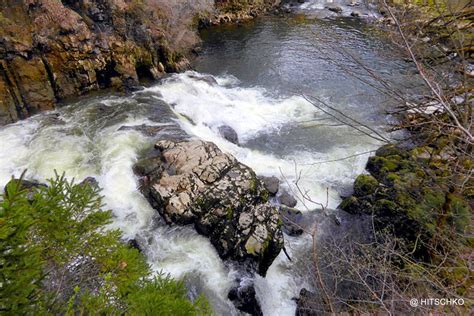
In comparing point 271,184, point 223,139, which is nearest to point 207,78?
point 223,139

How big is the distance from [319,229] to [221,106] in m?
7.75

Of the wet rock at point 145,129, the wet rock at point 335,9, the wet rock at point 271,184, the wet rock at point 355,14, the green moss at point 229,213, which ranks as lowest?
the wet rock at point 271,184

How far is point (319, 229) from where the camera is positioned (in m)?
9.62

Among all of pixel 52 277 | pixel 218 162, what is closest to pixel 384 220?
pixel 218 162

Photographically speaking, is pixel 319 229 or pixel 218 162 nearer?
pixel 319 229

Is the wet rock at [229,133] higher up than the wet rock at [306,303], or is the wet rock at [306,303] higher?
the wet rock at [229,133]

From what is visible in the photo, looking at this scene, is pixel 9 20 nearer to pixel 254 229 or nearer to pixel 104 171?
pixel 104 171

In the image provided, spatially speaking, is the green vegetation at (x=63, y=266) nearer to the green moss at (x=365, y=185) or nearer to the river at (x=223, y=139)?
the river at (x=223, y=139)

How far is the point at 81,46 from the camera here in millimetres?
14875

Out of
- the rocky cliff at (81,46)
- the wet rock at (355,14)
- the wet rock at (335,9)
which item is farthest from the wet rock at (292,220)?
the wet rock at (335,9)

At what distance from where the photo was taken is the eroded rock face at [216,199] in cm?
852

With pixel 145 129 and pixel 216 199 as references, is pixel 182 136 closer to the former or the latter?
pixel 145 129

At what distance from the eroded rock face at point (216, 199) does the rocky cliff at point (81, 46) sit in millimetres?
6273

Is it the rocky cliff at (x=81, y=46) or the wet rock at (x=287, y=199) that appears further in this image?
the rocky cliff at (x=81, y=46)
